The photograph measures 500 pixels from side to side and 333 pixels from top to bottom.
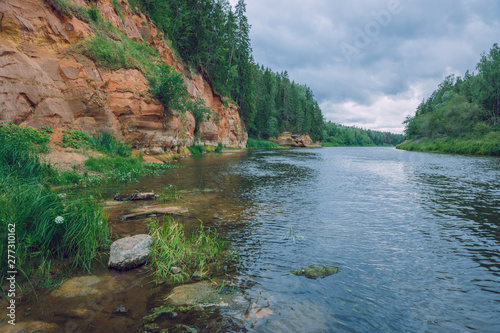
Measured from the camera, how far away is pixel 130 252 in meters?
4.85

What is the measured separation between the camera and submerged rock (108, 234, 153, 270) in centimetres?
470

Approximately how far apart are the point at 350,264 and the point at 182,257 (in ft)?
11.5

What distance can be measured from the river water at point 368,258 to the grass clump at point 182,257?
0.63 metres

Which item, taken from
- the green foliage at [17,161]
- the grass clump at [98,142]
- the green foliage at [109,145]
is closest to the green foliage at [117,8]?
the grass clump at [98,142]

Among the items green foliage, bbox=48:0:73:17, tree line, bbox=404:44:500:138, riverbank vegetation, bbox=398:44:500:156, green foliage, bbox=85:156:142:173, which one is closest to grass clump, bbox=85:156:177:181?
green foliage, bbox=85:156:142:173

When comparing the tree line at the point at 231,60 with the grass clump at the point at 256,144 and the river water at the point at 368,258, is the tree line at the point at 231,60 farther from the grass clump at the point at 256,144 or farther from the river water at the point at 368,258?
the river water at the point at 368,258

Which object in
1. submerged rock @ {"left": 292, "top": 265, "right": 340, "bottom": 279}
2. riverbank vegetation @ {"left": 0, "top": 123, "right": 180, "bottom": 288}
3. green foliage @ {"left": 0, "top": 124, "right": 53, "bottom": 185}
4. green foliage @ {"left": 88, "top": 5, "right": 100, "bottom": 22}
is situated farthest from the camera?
green foliage @ {"left": 88, "top": 5, "right": 100, "bottom": 22}

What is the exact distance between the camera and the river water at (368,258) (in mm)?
3754

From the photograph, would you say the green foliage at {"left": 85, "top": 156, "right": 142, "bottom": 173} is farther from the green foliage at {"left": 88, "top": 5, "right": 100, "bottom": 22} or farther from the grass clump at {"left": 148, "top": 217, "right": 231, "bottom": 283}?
the green foliage at {"left": 88, "top": 5, "right": 100, "bottom": 22}

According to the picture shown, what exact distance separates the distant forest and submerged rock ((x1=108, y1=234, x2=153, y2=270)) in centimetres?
3354

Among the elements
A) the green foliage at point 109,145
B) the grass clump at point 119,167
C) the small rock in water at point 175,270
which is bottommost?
the small rock in water at point 175,270

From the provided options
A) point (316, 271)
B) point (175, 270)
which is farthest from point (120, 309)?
point (316, 271)

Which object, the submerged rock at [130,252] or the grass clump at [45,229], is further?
the submerged rock at [130,252]

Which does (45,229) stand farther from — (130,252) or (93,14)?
(93,14)
